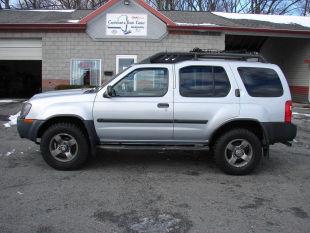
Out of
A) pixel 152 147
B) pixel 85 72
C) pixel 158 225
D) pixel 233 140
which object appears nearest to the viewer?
pixel 158 225

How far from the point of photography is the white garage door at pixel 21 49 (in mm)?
20766

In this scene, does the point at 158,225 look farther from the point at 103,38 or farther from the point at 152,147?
the point at 103,38

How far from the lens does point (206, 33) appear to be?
2064 cm

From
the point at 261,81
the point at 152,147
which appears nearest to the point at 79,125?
the point at 152,147

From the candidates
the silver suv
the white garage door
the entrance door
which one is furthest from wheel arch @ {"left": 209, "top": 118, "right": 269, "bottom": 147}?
the entrance door

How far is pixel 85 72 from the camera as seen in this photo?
20.8 m

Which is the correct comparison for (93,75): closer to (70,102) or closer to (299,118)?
(299,118)

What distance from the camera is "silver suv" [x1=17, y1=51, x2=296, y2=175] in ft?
23.8

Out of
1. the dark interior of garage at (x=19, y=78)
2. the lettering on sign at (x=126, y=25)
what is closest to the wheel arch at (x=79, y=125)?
the lettering on sign at (x=126, y=25)

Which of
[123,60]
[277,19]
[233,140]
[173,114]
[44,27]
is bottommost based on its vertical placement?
[233,140]

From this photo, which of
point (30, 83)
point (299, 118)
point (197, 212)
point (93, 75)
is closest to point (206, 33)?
point (93, 75)

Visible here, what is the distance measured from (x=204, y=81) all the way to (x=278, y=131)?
1472 millimetres

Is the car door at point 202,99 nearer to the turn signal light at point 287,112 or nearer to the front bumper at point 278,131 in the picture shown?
the front bumper at point 278,131

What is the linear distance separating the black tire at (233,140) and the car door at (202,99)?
9.7 inches
